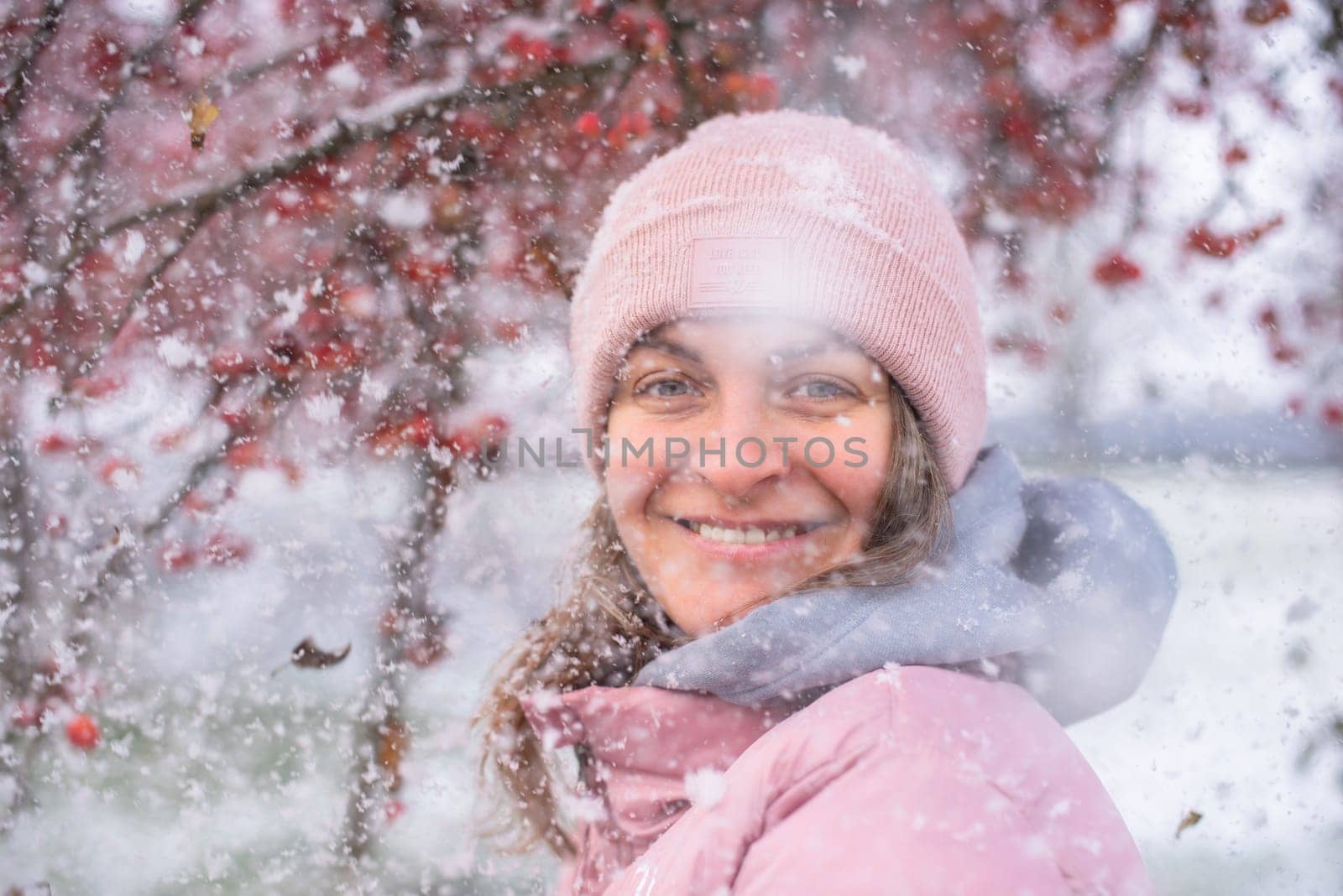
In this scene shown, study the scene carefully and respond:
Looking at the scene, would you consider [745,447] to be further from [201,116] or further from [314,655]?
[314,655]

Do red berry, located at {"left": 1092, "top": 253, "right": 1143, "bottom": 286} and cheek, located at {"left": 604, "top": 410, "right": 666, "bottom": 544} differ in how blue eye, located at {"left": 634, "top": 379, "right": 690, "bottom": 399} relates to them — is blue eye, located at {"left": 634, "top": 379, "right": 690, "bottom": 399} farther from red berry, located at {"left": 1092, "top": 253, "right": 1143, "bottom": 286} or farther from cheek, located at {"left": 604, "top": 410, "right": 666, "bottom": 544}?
red berry, located at {"left": 1092, "top": 253, "right": 1143, "bottom": 286}

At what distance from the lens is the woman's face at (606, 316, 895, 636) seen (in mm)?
1311

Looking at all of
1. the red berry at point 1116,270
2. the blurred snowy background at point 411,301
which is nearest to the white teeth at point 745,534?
the blurred snowy background at point 411,301

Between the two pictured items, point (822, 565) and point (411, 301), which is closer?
point (822, 565)

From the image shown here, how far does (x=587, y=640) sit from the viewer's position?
5.73 feet

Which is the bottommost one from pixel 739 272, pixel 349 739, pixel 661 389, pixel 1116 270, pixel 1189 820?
pixel 1189 820

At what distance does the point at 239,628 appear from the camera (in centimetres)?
312

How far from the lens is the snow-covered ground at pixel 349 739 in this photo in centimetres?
271

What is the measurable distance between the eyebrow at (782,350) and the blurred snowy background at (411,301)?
2.80 feet

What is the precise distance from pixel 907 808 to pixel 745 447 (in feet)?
1.78

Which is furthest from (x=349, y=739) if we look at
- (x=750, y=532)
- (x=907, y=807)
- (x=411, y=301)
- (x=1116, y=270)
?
(x=1116, y=270)

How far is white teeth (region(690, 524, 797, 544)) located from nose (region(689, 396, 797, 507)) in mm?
107

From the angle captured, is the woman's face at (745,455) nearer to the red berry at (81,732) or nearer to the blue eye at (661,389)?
the blue eye at (661,389)

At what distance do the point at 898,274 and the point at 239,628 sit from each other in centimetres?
264
